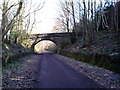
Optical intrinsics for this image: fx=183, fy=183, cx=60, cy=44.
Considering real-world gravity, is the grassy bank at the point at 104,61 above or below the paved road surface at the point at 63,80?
above

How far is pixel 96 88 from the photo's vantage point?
704cm

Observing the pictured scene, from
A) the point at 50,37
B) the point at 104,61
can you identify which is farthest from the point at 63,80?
the point at 50,37

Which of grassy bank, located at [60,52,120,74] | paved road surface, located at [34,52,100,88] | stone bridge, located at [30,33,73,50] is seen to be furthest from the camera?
stone bridge, located at [30,33,73,50]

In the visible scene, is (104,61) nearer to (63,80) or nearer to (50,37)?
(63,80)

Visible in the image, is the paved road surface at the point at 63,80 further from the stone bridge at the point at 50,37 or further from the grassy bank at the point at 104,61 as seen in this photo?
the stone bridge at the point at 50,37

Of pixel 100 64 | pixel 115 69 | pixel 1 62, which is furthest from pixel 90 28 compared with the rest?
pixel 1 62

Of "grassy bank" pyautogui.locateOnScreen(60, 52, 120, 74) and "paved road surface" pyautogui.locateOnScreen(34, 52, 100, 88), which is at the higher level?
"grassy bank" pyautogui.locateOnScreen(60, 52, 120, 74)

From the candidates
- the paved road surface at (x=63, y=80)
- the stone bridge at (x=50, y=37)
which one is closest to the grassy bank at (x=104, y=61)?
the paved road surface at (x=63, y=80)

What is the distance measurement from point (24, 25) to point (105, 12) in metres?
16.3

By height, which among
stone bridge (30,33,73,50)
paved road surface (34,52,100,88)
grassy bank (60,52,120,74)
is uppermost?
stone bridge (30,33,73,50)

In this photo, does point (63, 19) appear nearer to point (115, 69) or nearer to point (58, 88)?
point (115, 69)

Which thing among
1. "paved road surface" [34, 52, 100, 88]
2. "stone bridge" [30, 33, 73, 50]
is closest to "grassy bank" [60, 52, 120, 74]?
"paved road surface" [34, 52, 100, 88]

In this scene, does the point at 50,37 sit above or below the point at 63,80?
above

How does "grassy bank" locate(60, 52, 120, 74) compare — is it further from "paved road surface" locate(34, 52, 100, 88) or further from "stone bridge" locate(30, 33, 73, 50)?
"stone bridge" locate(30, 33, 73, 50)
